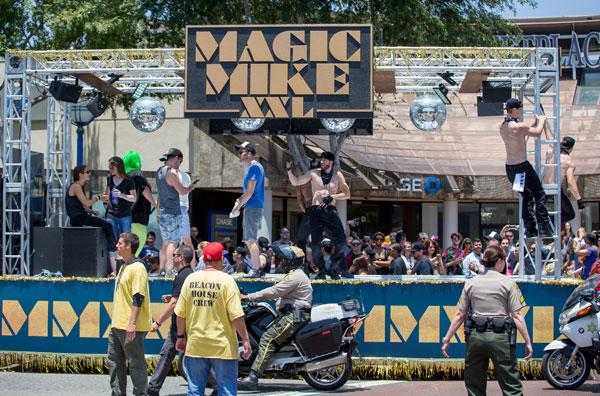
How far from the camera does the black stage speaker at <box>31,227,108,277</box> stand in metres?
13.9

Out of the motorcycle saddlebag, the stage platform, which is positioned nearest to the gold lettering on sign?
the stage platform

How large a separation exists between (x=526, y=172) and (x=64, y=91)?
22.7 feet

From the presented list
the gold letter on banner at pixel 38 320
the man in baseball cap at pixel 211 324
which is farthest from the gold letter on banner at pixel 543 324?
the gold letter on banner at pixel 38 320

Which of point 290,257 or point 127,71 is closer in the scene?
point 290,257

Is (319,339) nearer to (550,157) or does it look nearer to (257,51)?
(257,51)

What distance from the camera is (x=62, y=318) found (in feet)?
44.2

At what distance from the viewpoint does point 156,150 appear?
90.5ft

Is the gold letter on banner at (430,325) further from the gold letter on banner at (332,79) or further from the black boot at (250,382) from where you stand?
the gold letter on banner at (332,79)

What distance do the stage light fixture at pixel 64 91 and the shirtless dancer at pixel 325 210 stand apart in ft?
12.7

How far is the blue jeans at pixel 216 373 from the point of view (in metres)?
8.54

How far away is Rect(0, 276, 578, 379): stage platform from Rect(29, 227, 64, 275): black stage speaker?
91 cm

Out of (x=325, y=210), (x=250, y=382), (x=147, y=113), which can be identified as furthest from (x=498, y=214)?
(x=250, y=382)

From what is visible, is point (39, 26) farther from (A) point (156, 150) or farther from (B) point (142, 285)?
(B) point (142, 285)

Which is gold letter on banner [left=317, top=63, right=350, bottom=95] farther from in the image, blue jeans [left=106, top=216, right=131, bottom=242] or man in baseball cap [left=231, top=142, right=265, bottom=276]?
blue jeans [left=106, top=216, right=131, bottom=242]
